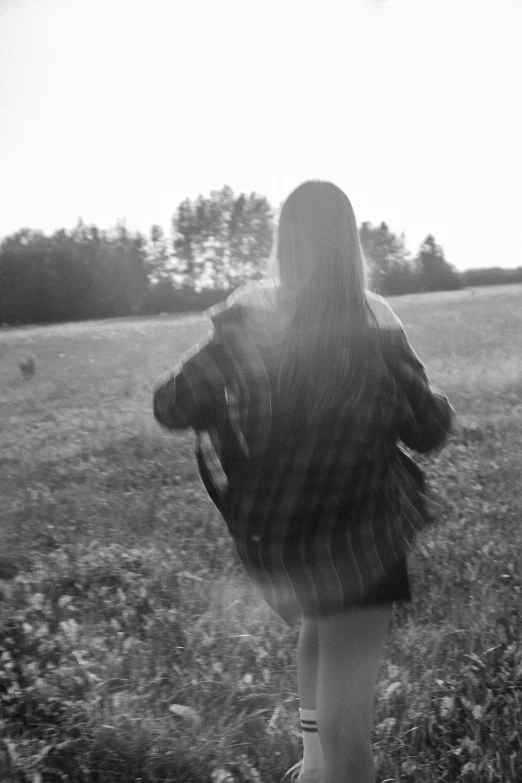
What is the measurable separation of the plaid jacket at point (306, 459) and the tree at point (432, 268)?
19.9 ft

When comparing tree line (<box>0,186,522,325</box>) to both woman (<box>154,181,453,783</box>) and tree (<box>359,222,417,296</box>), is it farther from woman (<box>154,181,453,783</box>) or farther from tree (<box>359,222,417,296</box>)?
woman (<box>154,181,453,783</box>)

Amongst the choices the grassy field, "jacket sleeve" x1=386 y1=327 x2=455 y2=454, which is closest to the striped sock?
the grassy field

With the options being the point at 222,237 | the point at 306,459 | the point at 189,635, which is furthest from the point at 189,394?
the point at 222,237

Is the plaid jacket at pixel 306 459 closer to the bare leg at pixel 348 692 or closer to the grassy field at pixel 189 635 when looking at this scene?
the bare leg at pixel 348 692

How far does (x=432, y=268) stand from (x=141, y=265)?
3.16 metres

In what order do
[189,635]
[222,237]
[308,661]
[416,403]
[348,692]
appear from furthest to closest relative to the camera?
[222,237] → [189,635] → [308,661] → [416,403] → [348,692]

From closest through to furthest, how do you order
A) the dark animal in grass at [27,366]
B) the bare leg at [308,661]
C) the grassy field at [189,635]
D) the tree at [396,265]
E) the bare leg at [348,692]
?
the bare leg at [348,692]
the bare leg at [308,661]
the grassy field at [189,635]
the tree at [396,265]
the dark animal in grass at [27,366]

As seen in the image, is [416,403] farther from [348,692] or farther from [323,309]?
[348,692]

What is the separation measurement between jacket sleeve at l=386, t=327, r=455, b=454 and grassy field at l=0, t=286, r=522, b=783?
1.01m

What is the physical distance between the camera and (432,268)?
812 centimetres

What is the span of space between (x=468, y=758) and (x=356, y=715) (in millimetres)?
755

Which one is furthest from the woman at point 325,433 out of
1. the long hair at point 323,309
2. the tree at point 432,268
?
the tree at point 432,268

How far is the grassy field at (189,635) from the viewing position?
217 centimetres

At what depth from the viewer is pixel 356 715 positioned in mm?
1612
